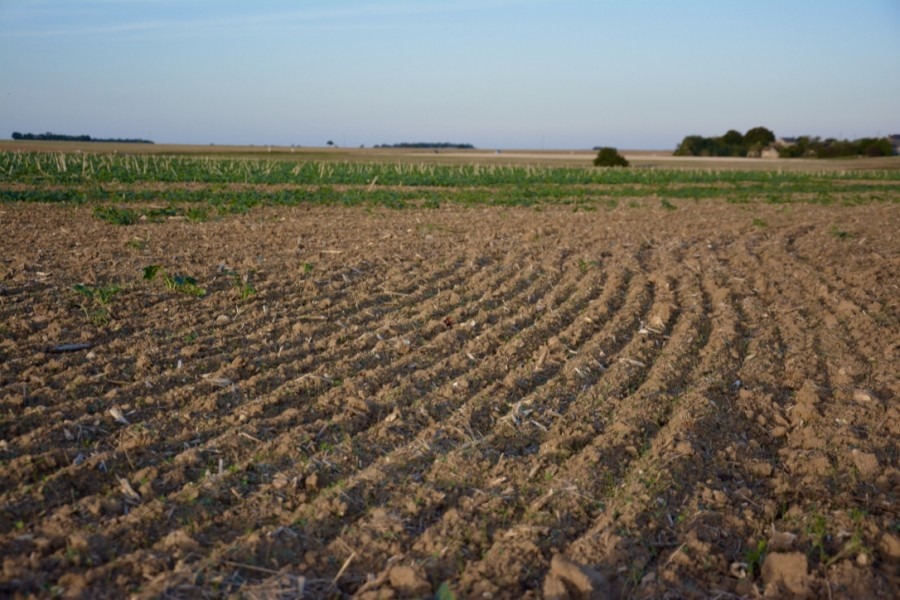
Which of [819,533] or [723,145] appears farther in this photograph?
[723,145]

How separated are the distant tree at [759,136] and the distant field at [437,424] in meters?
96.3

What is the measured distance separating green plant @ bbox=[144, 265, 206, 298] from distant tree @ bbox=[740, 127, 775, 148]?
101 metres

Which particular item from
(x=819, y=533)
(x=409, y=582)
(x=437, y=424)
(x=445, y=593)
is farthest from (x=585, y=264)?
(x=445, y=593)

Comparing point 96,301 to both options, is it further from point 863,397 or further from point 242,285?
point 863,397

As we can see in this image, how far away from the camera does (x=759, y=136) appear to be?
10094 cm

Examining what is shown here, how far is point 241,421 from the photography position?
192 inches

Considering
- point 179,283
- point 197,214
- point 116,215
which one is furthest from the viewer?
point 197,214

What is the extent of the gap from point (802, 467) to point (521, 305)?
3.71 metres

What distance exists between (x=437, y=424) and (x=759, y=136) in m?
106

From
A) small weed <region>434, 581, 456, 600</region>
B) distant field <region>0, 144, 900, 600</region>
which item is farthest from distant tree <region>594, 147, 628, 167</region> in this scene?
small weed <region>434, 581, 456, 600</region>

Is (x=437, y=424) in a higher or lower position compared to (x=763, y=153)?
lower

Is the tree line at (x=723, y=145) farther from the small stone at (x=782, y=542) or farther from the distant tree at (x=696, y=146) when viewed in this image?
the small stone at (x=782, y=542)

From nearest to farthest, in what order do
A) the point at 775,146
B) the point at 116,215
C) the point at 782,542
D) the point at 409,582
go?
the point at 409,582 → the point at 782,542 → the point at 116,215 → the point at 775,146

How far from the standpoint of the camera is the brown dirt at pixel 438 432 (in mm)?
3518
